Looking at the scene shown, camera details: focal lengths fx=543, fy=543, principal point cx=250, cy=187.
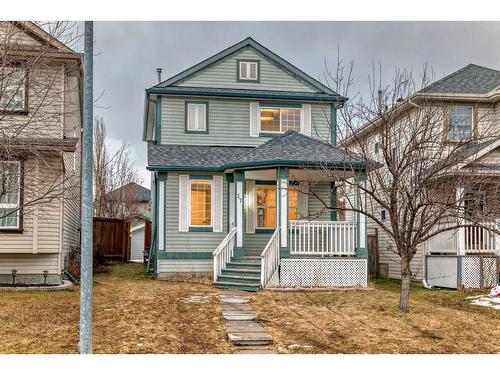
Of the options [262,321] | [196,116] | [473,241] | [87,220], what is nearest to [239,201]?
[196,116]

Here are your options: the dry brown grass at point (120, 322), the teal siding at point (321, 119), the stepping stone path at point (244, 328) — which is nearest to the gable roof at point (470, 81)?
the teal siding at point (321, 119)

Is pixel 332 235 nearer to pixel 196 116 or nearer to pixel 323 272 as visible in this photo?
pixel 323 272

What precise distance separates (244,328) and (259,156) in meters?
6.48

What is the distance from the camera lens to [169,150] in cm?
1612

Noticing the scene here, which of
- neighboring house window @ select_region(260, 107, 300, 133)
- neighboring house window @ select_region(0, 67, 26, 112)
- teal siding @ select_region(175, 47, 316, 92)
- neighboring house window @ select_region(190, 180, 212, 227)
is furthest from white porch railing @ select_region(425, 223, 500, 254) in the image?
neighboring house window @ select_region(0, 67, 26, 112)

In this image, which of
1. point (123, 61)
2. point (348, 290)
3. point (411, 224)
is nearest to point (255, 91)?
point (123, 61)

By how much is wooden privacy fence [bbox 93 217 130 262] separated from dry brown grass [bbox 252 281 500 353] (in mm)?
10713

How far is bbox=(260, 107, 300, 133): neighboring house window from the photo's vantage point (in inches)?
665

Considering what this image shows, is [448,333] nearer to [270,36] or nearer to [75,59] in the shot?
[75,59]

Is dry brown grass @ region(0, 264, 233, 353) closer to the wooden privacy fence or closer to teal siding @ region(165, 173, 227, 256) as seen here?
teal siding @ region(165, 173, 227, 256)

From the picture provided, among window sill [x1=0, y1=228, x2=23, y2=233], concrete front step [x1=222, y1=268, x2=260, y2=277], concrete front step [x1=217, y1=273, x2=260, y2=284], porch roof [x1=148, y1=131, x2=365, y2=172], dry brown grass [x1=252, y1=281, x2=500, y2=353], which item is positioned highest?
porch roof [x1=148, y1=131, x2=365, y2=172]

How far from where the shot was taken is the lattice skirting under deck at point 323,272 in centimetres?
1273

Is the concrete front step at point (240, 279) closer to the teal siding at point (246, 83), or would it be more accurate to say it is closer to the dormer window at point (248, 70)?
the teal siding at point (246, 83)

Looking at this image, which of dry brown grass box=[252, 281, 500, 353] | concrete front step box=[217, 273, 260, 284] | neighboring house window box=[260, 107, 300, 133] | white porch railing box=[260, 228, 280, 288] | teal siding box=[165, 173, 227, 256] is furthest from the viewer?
neighboring house window box=[260, 107, 300, 133]
